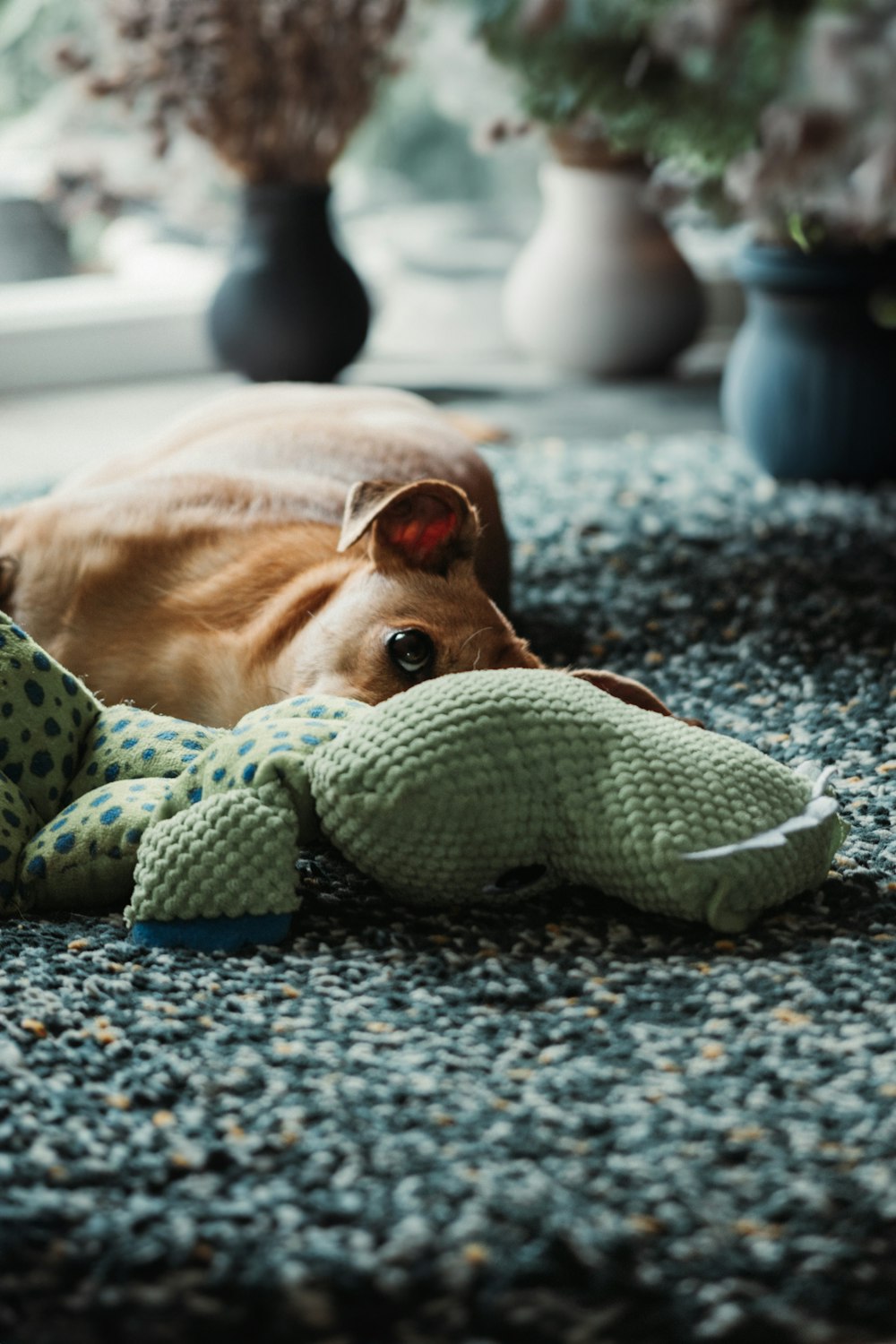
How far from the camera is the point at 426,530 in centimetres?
234

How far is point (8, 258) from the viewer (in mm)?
5832

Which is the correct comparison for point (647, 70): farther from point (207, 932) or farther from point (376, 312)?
point (376, 312)

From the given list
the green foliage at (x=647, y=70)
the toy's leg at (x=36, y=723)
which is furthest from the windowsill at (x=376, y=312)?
the toy's leg at (x=36, y=723)

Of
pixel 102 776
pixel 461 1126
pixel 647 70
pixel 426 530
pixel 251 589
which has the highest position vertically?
pixel 647 70

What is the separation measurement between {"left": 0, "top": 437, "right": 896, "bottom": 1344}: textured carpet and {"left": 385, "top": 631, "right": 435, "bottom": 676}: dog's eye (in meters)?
0.36

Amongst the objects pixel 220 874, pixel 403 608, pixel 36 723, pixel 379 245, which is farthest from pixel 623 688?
pixel 379 245

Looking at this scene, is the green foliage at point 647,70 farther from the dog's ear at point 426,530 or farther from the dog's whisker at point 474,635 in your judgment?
the dog's whisker at point 474,635

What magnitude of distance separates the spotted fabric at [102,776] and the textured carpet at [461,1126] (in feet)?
0.22

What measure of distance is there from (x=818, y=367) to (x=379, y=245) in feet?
10.3

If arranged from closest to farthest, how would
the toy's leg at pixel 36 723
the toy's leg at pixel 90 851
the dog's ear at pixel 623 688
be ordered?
the toy's leg at pixel 90 851, the toy's leg at pixel 36 723, the dog's ear at pixel 623 688

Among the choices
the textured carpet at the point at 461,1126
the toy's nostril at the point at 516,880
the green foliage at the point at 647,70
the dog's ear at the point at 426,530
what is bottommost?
the textured carpet at the point at 461,1126

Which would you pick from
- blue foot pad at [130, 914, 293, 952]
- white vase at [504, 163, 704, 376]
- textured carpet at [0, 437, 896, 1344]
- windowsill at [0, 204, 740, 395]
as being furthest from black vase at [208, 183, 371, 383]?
blue foot pad at [130, 914, 293, 952]

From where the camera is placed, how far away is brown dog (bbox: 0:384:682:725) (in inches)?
87.8

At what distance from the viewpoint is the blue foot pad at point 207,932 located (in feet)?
5.69
